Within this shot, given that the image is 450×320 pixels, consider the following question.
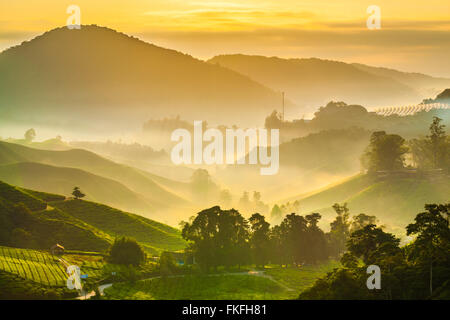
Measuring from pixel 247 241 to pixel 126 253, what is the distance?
26.1 m

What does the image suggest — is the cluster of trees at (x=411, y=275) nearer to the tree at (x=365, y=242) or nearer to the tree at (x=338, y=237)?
the tree at (x=365, y=242)

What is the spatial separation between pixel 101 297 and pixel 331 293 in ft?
114

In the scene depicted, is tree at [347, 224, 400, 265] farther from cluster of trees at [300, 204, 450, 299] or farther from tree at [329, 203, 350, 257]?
tree at [329, 203, 350, 257]

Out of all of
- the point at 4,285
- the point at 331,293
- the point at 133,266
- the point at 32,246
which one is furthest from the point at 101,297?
the point at 32,246

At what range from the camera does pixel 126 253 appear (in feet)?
503

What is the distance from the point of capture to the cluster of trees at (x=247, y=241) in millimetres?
156875

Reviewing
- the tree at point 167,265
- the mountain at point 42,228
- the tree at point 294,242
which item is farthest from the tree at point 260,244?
the mountain at point 42,228

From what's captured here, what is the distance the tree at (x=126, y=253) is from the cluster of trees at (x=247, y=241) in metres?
10.5

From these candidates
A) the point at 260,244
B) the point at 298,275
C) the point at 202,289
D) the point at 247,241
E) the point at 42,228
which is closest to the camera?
the point at 202,289

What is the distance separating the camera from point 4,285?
12656 cm

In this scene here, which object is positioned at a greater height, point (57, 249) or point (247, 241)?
point (247, 241)

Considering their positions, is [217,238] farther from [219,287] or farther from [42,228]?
[42,228]

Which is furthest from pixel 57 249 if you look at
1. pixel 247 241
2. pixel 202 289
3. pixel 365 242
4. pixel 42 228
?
pixel 365 242
